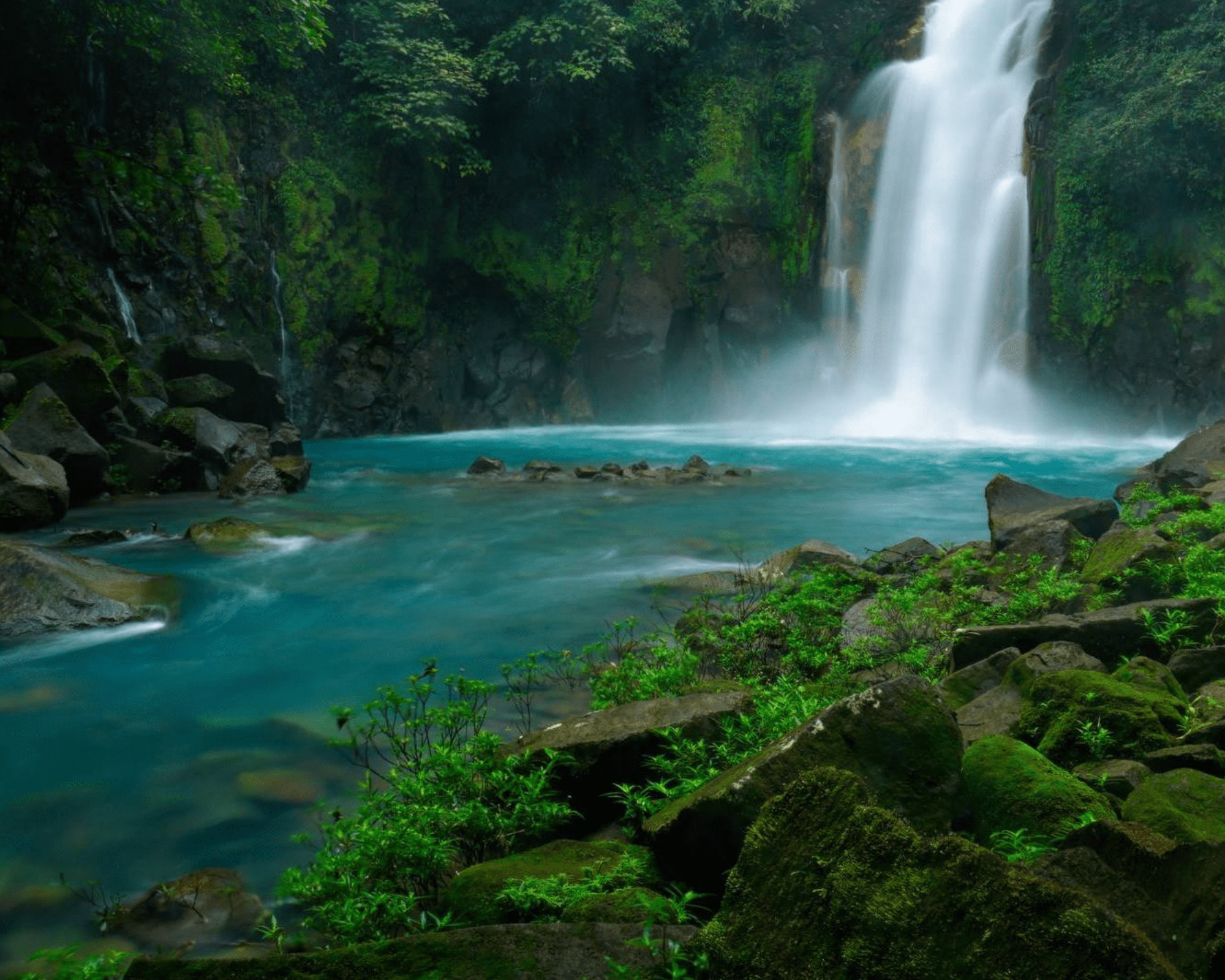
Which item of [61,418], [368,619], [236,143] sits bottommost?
[368,619]

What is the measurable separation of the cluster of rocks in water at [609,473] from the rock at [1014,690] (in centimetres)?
1145

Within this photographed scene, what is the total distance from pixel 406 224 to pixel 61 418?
48.2ft

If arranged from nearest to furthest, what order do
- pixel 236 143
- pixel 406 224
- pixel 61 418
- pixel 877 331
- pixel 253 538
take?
pixel 253 538
pixel 61 418
pixel 236 143
pixel 406 224
pixel 877 331

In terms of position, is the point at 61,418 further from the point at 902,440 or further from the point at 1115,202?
the point at 1115,202

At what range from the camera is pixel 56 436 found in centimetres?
1162

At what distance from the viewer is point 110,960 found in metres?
2.85

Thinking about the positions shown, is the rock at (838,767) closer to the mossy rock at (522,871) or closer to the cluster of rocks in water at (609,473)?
the mossy rock at (522,871)

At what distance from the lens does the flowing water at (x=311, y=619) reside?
459 centimetres

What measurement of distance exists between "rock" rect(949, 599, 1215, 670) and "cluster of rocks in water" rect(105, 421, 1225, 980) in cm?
1

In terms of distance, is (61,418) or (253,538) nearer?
(253,538)

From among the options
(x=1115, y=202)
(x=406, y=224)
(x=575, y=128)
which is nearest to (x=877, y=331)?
(x=1115, y=202)

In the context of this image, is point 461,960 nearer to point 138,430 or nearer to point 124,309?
point 138,430

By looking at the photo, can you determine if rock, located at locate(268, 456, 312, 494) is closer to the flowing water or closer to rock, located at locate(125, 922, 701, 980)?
the flowing water

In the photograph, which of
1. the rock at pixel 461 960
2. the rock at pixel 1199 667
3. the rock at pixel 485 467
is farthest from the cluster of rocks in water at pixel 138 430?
the rock at pixel 1199 667
